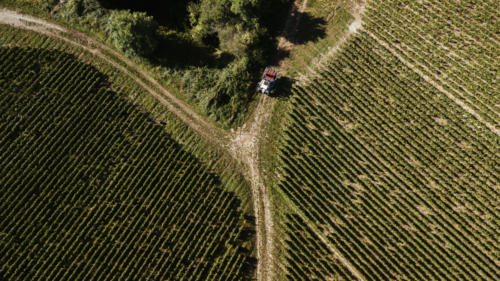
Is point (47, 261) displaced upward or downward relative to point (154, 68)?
downward

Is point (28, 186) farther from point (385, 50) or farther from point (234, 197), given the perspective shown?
point (385, 50)

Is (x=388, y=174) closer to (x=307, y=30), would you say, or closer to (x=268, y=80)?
(x=268, y=80)

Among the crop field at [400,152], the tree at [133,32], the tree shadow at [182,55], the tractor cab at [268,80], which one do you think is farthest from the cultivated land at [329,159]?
the tree shadow at [182,55]

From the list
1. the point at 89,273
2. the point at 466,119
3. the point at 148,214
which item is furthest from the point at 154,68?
the point at 466,119

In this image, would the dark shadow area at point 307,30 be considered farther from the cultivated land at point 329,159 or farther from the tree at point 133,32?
the tree at point 133,32

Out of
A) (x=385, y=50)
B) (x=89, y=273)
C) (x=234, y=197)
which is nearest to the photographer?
(x=89, y=273)
